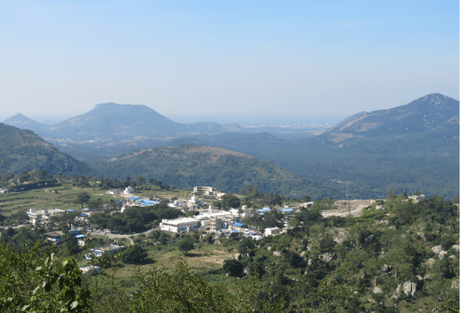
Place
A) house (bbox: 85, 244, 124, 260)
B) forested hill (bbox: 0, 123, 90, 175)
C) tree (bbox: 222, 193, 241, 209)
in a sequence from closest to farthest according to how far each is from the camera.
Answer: house (bbox: 85, 244, 124, 260) < tree (bbox: 222, 193, 241, 209) < forested hill (bbox: 0, 123, 90, 175)

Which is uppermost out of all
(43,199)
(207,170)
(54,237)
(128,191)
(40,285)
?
(40,285)

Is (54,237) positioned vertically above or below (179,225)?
above

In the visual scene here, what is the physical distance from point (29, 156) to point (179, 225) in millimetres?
79231

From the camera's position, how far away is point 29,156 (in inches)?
3989

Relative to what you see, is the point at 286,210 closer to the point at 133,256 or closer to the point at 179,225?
the point at 179,225

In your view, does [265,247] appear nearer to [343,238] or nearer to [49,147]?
[343,238]

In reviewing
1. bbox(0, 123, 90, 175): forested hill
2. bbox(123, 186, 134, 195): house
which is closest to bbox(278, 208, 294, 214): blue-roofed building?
bbox(123, 186, 134, 195): house

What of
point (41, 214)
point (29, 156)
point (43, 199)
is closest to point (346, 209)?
point (41, 214)

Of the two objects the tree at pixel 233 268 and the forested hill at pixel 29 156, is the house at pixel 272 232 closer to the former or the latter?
the tree at pixel 233 268

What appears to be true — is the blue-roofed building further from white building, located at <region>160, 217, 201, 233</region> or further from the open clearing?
white building, located at <region>160, 217, 201, 233</region>

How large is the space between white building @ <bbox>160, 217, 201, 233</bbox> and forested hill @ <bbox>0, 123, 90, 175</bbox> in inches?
2729

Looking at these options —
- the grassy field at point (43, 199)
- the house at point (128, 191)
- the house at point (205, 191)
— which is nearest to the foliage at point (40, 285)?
the grassy field at point (43, 199)

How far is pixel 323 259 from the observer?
27.5 meters

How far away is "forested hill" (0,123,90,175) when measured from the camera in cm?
9681
